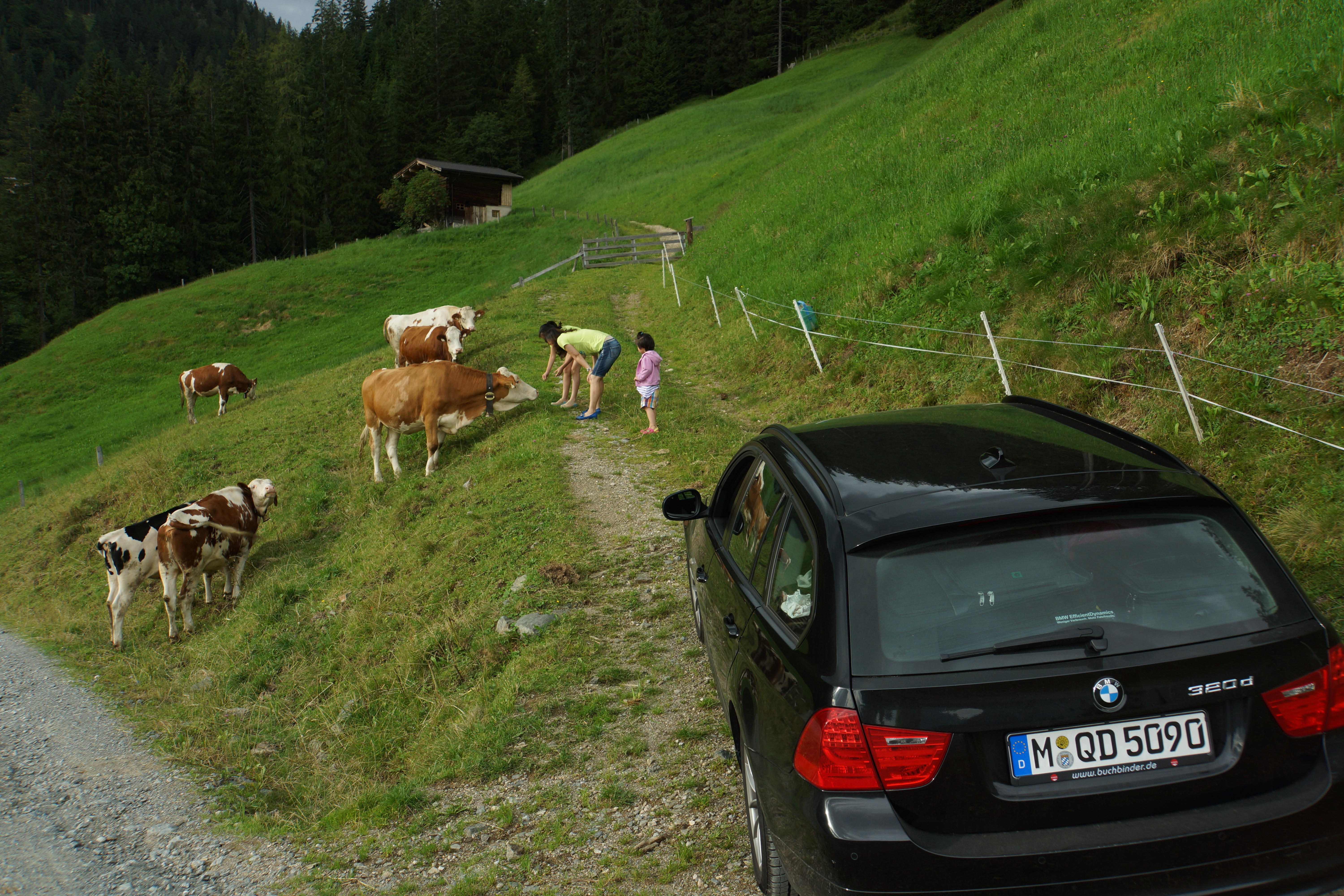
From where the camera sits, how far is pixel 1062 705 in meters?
2.40

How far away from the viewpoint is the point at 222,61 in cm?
12425

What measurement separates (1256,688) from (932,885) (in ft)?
3.61

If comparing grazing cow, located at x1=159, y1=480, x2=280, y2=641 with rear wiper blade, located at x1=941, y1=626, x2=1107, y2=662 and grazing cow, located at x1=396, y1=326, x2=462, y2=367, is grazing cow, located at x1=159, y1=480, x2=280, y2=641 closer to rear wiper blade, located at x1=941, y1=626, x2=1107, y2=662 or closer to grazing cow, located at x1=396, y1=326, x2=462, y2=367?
grazing cow, located at x1=396, y1=326, x2=462, y2=367

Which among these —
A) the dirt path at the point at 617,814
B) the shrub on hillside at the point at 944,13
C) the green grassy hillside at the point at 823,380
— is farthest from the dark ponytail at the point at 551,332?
the shrub on hillside at the point at 944,13

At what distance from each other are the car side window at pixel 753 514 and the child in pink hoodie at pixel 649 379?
23.7 ft

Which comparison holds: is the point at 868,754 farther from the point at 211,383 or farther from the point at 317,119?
the point at 317,119

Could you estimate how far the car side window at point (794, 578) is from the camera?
2.99m

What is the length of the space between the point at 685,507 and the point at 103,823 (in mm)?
4113

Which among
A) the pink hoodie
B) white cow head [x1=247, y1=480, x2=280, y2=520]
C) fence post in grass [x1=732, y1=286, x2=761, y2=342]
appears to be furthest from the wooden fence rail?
the pink hoodie

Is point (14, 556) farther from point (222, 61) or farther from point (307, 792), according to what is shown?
point (222, 61)

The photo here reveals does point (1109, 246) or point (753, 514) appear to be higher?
point (1109, 246)

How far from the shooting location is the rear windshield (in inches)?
97.7

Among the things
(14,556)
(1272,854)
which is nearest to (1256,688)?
(1272,854)

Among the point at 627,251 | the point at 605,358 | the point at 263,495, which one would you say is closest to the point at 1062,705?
the point at 605,358
